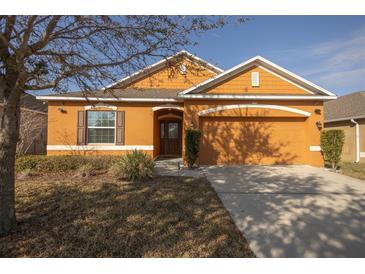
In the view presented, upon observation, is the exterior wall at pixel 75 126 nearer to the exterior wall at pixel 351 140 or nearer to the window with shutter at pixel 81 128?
the window with shutter at pixel 81 128

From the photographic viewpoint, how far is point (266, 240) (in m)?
3.27

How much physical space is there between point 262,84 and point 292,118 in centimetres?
230

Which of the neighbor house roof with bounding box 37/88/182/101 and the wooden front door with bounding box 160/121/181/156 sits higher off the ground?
the neighbor house roof with bounding box 37/88/182/101

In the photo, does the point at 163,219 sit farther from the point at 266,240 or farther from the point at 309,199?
the point at 309,199

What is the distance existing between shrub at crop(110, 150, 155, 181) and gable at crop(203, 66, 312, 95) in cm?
569

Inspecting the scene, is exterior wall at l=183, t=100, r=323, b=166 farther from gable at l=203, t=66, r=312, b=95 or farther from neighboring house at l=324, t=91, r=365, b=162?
neighboring house at l=324, t=91, r=365, b=162

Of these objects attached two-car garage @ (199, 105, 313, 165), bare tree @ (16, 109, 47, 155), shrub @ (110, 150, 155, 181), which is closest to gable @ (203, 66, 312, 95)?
attached two-car garage @ (199, 105, 313, 165)

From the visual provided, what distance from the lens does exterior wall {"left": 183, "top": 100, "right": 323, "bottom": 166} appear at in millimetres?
9766

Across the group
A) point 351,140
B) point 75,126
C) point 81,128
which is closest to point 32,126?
point 75,126

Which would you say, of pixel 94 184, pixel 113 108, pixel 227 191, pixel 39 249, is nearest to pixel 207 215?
pixel 227 191

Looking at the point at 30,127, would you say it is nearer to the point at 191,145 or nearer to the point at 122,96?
the point at 122,96

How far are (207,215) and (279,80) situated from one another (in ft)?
28.6

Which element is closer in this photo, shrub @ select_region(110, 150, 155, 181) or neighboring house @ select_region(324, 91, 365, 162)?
shrub @ select_region(110, 150, 155, 181)

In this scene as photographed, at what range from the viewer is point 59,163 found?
802 cm
